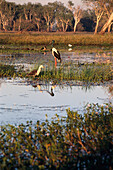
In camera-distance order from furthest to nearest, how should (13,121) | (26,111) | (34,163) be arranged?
(26,111) → (13,121) → (34,163)

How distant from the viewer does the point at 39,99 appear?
488 inches

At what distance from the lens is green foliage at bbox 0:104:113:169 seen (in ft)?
20.9

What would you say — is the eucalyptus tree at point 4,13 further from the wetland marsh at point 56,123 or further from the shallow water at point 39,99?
the shallow water at point 39,99

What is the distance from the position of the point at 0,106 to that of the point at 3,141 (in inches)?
154

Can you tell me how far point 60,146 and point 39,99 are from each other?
5.42m

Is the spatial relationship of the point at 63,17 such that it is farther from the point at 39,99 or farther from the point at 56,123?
the point at 56,123

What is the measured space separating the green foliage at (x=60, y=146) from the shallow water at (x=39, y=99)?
1333 millimetres

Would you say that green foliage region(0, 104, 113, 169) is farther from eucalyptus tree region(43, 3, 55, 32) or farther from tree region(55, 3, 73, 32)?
eucalyptus tree region(43, 3, 55, 32)

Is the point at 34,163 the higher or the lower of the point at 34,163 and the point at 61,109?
the higher

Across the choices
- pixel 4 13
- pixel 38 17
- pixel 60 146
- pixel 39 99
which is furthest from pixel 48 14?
pixel 60 146

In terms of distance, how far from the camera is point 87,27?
14400cm

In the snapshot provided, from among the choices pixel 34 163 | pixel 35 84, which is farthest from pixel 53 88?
pixel 34 163

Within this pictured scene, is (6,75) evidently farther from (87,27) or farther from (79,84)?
(87,27)

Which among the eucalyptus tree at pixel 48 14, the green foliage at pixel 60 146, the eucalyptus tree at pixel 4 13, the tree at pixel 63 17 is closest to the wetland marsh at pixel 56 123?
the green foliage at pixel 60 146
